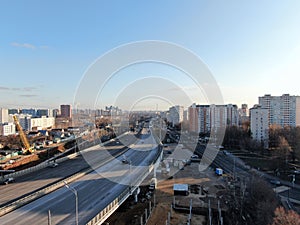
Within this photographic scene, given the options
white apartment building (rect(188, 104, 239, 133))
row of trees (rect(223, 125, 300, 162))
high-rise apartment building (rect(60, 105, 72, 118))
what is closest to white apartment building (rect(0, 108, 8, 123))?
high-rise apartment building (rect(60, 105, 72, 118))

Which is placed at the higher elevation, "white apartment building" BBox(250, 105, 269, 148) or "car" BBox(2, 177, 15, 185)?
"white apartment building" BBox(250, 105, 269, 148)

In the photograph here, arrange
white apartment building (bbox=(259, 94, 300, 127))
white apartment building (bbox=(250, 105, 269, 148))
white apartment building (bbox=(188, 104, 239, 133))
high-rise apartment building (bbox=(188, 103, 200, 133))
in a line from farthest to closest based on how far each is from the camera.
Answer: high-rise apartment building (bbox=(188, 103, 200, 133)) → white apartment building (bbox=(188, 104, 239, 133)) → white apartment building (bbox=(259, 94, 300, 127)) → white apartment building (bbox=(250, 105, 269, 148))

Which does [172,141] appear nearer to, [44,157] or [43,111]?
[44,157]

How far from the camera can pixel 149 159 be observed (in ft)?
34.6

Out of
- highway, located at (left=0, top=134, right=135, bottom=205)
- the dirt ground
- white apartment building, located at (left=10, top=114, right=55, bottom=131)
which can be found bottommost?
the dirt ground

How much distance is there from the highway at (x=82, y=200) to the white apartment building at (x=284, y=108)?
15926 mm

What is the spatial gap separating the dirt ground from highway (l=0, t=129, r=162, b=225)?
605 mm

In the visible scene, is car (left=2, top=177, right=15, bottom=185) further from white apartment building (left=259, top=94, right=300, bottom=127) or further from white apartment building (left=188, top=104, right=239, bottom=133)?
white apartment building (left=259, top=94, right=300, bottom=127)

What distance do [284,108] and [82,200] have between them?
1978 cm

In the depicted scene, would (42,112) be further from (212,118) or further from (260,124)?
(260,124)

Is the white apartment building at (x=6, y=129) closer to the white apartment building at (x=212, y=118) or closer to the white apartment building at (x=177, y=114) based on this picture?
the white apartment building at (x=212, y=118)

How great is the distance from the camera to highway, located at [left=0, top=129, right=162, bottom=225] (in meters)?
4.34

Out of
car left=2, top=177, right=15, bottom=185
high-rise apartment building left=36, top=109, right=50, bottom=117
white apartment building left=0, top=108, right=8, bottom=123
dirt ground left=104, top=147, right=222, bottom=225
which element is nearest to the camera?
dirt ground left=104, top=147, right=222, bottom=225

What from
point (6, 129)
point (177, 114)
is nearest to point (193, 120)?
point (177, 114)
